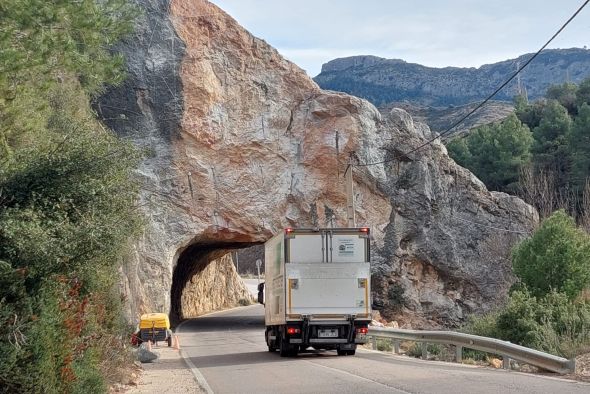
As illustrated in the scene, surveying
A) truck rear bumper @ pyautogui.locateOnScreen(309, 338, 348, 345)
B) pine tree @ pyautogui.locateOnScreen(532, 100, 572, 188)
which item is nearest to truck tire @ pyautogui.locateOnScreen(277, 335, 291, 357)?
truck rear bumper @ pyautogui.locateOnScreen(309, 338, 348, 345)

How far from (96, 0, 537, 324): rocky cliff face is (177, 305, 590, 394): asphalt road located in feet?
34.7

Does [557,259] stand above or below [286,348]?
above

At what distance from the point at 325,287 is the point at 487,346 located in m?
4.94

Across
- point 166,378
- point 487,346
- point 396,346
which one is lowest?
point 166,378

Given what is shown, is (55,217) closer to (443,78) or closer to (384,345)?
(384,345)

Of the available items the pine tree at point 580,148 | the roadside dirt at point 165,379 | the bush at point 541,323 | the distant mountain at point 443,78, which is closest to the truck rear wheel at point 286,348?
the roadside dirt at point 165,379

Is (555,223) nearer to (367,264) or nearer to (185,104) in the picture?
(367,264)

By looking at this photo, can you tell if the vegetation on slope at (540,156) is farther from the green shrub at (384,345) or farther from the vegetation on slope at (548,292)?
the green shrub at (384,345)

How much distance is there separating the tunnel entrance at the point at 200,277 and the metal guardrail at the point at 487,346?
58.9ft

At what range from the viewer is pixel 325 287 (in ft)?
61.8

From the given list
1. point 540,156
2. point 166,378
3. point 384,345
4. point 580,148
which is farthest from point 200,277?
point 166,378

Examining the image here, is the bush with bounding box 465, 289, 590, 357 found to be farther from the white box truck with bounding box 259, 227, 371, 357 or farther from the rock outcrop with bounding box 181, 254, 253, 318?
the rock outcrop with bounding box 181, 254, 253, 318

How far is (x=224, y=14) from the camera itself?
35031 mm

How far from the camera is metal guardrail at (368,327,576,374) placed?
12.8 m
